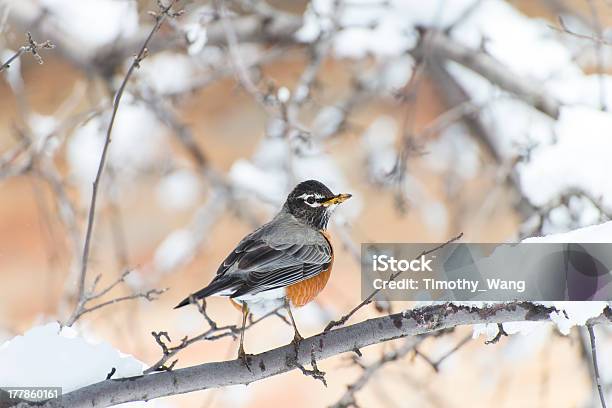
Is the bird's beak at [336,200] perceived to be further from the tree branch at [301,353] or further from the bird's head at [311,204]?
the tree branch at [301,353]

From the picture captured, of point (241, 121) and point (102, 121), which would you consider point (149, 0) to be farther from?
point (241, 121)

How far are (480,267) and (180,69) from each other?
284cm

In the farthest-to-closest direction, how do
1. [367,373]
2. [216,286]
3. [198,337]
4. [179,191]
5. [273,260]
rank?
[179,191] < [367,373] < [273,260] < [216,286] < [198,337]

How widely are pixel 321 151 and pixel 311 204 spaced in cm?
91

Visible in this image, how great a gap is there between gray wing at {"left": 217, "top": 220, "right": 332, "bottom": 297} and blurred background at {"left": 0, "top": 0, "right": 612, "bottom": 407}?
55cm

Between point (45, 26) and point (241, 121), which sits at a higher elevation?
point (241, 121)

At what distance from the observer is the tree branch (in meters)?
1.38

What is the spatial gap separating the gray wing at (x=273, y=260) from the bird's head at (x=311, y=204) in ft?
0.49

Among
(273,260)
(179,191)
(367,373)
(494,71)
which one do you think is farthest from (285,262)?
(179,191)

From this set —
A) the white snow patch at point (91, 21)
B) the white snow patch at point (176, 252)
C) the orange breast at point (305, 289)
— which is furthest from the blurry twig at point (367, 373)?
the white snow patch at point (91, 21)

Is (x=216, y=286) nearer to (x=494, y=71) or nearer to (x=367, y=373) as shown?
(x=367, y=373)

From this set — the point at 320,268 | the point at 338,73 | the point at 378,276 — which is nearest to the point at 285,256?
the point at 320,268

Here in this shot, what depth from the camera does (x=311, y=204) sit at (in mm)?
2131

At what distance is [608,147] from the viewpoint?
8.52ft
